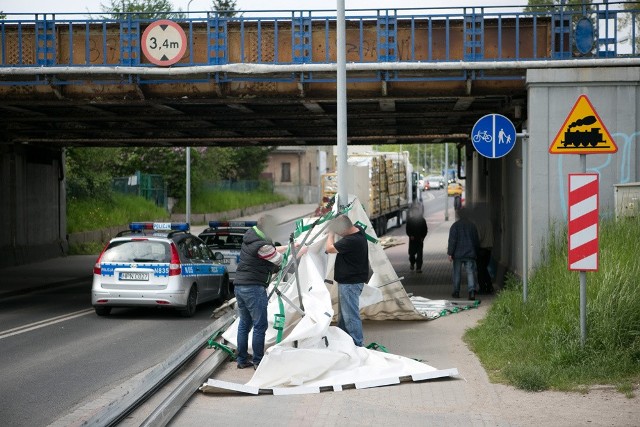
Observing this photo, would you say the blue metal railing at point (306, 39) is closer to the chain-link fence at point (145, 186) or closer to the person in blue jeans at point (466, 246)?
the person in blue jeans at point (466, 246)

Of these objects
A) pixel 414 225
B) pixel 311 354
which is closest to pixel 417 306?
pixel 311 354

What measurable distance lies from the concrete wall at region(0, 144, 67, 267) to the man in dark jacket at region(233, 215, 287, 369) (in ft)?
61.3

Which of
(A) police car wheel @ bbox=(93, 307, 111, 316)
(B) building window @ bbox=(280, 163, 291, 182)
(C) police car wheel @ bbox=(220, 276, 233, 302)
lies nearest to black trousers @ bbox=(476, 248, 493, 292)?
(C) police car wheel @ bbox=(220, 276, 233, 302)

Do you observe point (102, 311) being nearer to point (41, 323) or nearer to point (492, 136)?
point (41, 323)

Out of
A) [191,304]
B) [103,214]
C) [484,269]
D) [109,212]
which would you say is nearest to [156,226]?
[191,304]

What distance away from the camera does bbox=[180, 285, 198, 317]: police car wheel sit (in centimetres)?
1704

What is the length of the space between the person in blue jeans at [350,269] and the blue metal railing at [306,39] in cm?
651

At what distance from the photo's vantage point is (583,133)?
10.7 metres

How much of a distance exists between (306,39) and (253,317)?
27.6 ft

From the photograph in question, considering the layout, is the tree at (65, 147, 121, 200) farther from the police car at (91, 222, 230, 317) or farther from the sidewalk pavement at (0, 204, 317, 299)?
the police car at (91, 222, 230, 317)

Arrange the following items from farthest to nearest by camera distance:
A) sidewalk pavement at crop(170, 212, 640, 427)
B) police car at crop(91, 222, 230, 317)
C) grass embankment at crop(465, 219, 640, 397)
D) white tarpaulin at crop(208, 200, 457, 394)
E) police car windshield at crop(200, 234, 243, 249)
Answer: police car windshield at crop(200, 234, 243, 249), police car at crop(91, 222, 230, 317), white tarpaulin at crop(208, 200, 457, 394), grass embankment at crop(465, 219, 640, 397), sidewalk pavement at crop(170, 212, 640, 427)

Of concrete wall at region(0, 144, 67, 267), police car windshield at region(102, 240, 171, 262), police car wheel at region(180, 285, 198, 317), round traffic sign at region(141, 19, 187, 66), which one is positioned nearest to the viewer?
police car windshield at region(102, 240, 171, 262)

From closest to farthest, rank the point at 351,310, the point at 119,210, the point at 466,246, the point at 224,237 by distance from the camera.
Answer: the point at 351,310, the point at 466,246, the point at 224,237, the point at 119,210

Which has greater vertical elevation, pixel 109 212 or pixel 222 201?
pixel 222 201
